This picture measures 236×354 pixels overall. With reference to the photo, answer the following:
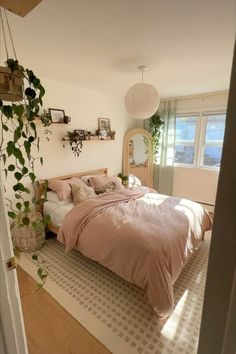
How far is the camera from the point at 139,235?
1.87 m

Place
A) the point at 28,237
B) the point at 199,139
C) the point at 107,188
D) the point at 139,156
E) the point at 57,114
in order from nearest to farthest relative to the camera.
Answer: the point at 28,237
the point at 57,114
the point at 107,188
the point at 199,139
the point at 139,156

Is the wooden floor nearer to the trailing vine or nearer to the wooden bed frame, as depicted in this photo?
the wooden bed frame

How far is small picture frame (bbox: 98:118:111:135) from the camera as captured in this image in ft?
12.6

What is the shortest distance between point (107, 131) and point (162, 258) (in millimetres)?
2836

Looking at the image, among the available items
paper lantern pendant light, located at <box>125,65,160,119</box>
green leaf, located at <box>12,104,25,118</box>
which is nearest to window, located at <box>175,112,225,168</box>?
paper lantern pendant light, located at <box>125,65,160,119</box>

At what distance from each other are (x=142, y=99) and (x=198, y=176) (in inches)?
102

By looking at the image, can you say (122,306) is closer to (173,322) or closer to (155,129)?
(173,322)

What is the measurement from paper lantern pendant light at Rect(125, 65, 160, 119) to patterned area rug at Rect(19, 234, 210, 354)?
6.33ft

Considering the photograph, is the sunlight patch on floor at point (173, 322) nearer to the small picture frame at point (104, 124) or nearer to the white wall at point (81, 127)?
the white wall at point (81, 127)

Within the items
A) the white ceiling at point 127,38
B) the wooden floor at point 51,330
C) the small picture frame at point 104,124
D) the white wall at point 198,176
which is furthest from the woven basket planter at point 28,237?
the white wall at point 198,176

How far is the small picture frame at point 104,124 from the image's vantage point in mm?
3835

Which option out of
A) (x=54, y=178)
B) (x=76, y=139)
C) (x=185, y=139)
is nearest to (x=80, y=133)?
(x=76, y=139)

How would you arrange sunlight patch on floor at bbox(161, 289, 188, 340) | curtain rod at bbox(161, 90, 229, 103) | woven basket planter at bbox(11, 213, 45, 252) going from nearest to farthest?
1. sunlight patch on floor at bbox(161, 289, 188, 340)
2. woven basket planter at bbox(11, 213, 45, 252)
3. curtain rod at bbox(161, 90, 229, 103)

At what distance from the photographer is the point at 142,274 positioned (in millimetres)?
1673
